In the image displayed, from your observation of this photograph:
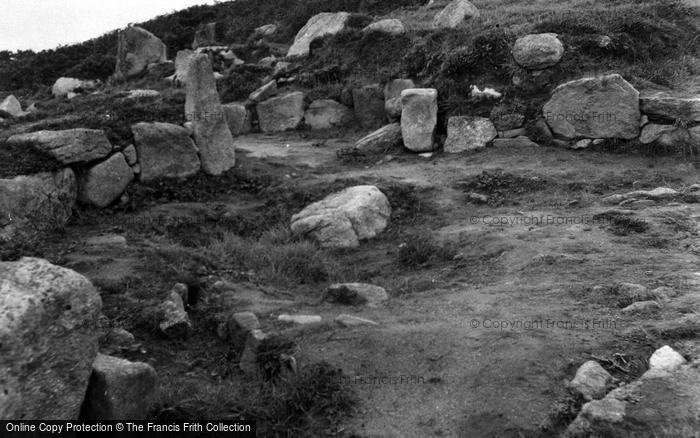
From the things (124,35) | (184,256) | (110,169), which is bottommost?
(184,256)

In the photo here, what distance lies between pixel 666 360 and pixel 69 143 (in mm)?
7582

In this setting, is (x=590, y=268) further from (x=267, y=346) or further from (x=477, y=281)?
(x=267, y=346)

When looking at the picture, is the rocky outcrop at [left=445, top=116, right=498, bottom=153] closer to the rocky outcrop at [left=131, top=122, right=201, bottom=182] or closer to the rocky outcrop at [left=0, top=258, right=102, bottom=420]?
the rocky outcrop at [left=131, top=122, right=201, bottom=182]

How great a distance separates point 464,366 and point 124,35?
22828mm

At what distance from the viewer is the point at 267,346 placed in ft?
16.9

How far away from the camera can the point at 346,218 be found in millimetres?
8469

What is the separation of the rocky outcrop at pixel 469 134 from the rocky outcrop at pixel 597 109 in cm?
109

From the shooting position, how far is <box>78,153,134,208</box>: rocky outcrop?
8859 millimetres

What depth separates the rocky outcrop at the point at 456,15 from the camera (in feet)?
51.0

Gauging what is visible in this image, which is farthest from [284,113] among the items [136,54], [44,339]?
[44,339]

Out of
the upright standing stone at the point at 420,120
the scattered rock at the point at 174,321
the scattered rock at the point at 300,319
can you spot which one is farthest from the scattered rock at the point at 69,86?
the scattered rock at the point at 300,319

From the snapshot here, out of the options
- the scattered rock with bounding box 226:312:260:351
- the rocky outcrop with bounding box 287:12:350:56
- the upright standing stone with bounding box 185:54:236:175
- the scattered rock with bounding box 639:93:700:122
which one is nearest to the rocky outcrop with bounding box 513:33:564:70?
the scattered rock with bounding box 639:93:700:122

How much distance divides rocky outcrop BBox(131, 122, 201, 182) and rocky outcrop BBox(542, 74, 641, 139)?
20.2ft

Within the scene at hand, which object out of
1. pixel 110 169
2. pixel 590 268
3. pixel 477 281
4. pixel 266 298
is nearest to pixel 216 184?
pixel 110 169
